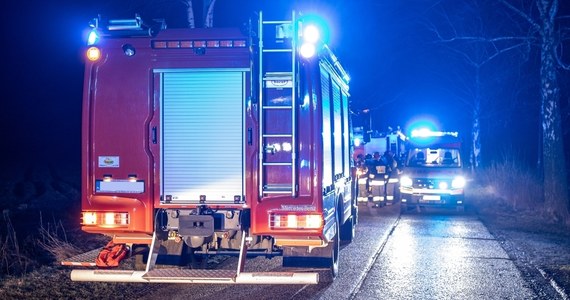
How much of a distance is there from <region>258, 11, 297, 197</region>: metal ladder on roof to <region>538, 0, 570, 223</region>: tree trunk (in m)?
11.2

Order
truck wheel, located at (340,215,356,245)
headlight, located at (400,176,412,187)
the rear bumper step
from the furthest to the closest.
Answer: headlight, located at (400,176,412,187) → truck wheel, located at (340,215,356,245) → the rear bumper step

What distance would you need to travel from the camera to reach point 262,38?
703 centimetres

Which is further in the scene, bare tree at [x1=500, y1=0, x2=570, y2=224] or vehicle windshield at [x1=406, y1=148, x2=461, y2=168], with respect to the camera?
vehicle windshield at [x1=406, y1=148, x2=461, y2=168]

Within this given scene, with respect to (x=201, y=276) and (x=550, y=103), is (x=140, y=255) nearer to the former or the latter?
(x=201, y=276)

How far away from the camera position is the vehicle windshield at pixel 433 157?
19.0 meters

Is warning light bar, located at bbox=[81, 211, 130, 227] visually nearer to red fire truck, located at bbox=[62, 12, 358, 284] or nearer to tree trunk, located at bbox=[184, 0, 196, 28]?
red fire truck, located at bbox=[62, 12, 358, 284]

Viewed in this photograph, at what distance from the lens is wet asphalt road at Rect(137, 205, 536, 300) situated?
7.74 meters

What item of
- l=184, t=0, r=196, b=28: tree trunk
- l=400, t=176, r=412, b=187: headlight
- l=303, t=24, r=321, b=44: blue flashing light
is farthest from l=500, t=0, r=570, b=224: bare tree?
l=303, t=24, r=321, b=44: blue flashing light

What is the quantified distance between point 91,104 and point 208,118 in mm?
1395

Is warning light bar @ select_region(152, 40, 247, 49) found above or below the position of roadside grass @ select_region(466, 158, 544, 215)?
above

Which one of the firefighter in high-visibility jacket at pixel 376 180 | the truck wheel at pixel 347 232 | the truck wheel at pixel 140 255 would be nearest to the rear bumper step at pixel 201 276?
the truck wheel at pixel 140 255

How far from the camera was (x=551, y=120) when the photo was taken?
54.6 ft

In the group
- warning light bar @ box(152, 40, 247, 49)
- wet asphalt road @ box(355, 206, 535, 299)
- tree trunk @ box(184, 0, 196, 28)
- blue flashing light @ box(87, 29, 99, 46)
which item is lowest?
wet asphalt road @ box(355, 206, 535, 299)

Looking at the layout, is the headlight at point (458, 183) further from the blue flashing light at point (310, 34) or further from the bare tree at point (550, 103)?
the blue flashing light at point (310, 34)
